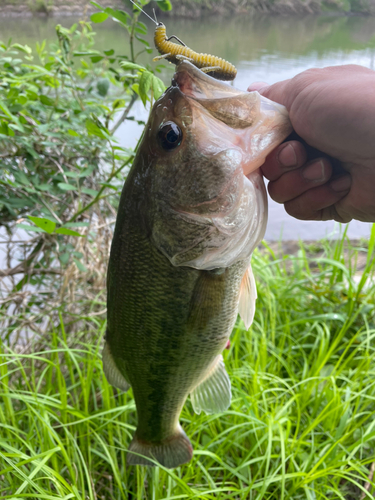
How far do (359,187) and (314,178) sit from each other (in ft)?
0.61

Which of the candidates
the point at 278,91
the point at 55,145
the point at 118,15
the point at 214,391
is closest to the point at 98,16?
the point at 118,15

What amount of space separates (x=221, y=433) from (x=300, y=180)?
1218 millimetres

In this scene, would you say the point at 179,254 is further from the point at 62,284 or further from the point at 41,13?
the point at 41,13

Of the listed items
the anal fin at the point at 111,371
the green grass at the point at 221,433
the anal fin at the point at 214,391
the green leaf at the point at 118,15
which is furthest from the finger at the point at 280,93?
the green grass at the point at 221,433

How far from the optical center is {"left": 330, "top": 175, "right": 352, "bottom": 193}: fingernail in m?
1.25

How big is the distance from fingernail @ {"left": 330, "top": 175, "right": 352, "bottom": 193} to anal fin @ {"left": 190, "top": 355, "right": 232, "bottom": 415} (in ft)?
2.53

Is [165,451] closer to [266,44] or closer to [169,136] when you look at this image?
[169,136]

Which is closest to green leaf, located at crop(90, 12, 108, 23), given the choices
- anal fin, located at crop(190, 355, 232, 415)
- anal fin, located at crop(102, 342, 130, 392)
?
anal fin, located at crop(102, 342, 130, 392)

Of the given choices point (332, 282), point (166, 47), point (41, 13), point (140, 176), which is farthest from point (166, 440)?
point (41, 13)

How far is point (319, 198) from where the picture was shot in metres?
1.31

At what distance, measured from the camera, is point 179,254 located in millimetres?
1102

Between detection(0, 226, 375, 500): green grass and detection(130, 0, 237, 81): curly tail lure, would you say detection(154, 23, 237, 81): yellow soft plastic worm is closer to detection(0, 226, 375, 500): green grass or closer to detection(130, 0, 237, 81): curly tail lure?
detection(130, 0, 237, 81): curly tail lure

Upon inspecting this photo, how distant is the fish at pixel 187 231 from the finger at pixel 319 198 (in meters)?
0.27

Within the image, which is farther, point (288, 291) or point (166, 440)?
point (288, 291)
